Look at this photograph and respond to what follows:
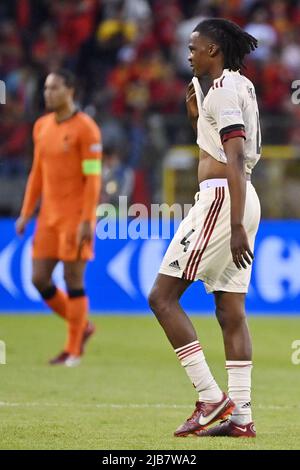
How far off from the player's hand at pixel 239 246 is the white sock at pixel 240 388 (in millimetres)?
703

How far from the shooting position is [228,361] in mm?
7141

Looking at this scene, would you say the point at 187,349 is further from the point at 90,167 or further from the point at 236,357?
the point at 90,167

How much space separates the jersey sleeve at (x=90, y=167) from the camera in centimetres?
1112

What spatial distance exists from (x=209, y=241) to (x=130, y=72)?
13.1 meters

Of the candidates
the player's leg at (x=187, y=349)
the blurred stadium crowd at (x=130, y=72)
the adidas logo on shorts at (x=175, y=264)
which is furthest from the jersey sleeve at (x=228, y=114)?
the blurred stadium crowd at (x=130, y=72)

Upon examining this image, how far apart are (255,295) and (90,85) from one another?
6.00m

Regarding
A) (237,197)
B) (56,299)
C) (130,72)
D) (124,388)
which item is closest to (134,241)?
(56,299)

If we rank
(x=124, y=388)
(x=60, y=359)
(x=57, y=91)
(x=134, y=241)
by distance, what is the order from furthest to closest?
(x=134, y=241) < (x=60, y=359) < (x=57, y=91) < (x=124, y=388)

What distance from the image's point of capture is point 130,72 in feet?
65.1

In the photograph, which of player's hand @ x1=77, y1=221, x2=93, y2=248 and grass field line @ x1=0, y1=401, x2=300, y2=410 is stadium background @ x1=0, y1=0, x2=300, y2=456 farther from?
player's hand @ x1=77, y1=221, x2=93, y2=248

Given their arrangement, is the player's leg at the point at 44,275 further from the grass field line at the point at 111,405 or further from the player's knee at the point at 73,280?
the grass field line at the point at 111,405

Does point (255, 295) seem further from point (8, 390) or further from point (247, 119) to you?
point (247, 119)

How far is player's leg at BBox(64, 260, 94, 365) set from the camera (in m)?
11.3

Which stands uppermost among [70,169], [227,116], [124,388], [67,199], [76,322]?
[227,116]
